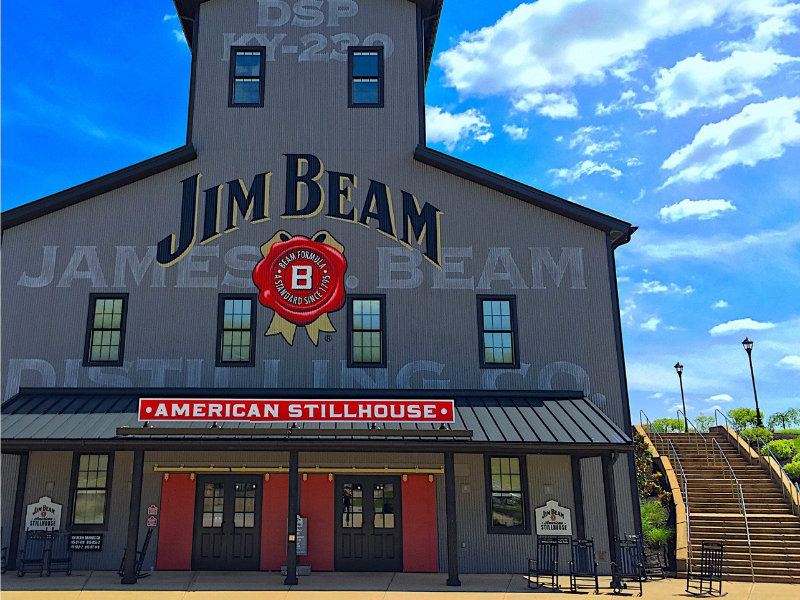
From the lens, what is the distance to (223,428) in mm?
14766

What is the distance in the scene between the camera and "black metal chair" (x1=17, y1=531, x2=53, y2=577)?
1551 centimetres

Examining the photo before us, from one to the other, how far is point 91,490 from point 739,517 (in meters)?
17.1

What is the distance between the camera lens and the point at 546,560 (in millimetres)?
15867

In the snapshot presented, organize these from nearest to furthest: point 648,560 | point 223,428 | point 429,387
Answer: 1. point 223,428
2. point 648,560
3. point 429,387

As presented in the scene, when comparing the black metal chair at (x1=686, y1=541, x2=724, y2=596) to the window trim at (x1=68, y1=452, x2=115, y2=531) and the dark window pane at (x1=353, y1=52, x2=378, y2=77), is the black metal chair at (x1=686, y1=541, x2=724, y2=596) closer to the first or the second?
the window trim at (x1=68, y1=452, x2=115, y2=531)

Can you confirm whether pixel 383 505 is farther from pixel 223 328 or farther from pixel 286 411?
pixel 223 328

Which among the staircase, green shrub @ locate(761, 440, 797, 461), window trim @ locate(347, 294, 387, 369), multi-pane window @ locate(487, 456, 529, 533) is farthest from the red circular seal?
green shrub @ locate(761, 440, 797, 461)

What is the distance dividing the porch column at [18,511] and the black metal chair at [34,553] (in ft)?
0.91

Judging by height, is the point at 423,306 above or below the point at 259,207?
below

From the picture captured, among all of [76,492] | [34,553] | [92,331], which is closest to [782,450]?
[76,492]

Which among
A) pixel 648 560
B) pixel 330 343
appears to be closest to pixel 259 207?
pixel 330 343

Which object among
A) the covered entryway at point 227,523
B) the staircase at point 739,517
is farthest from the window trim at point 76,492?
the staircase at point 739,517

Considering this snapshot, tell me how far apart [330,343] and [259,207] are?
172 inches

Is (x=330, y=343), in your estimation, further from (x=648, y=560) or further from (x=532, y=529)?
(x=648, y=560)
